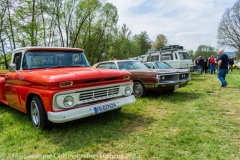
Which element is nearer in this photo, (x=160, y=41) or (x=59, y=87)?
(x=59, y=87)

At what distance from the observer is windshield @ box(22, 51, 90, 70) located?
4230mm

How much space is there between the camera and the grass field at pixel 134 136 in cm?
275

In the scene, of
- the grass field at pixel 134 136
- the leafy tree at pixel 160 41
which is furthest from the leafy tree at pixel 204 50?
the grass field at pixel 134 136

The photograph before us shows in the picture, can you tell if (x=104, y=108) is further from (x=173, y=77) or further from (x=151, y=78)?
(x=173, y=77)

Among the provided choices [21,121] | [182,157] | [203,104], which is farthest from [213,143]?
[21,121]

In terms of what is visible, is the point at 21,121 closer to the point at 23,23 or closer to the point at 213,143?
the point at 213,143

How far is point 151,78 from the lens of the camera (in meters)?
6.34

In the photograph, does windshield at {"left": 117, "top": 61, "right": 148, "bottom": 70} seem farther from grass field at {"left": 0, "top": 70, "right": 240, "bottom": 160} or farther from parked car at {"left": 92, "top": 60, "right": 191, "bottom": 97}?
grass field at {"left": 0, "top": 70, "right": 240, "bottom": 160}

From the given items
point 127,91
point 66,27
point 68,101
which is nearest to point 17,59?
point 68,101

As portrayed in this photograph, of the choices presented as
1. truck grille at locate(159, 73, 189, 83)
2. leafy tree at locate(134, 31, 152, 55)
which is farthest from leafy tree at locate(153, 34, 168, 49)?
truck grille at locate(159, 73, 189, 83)

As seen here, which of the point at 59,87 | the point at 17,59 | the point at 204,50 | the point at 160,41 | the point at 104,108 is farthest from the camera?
the point at 204,50

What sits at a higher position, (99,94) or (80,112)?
(99,94)

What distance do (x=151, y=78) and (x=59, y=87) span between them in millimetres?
3934

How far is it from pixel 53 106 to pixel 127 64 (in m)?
4.54
